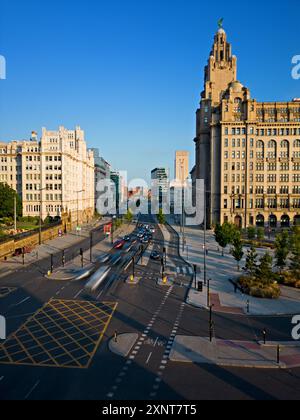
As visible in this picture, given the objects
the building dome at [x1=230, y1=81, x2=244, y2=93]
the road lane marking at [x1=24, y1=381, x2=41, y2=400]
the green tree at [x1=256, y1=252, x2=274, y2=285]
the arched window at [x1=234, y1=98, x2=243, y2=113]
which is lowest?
the road lane marking at [x1=24, y1=381, x2=41, y2=400]

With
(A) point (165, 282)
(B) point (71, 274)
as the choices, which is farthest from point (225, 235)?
(B) point (71, 274)

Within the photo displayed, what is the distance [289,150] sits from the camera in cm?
8831

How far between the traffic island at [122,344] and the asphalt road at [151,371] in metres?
0.42

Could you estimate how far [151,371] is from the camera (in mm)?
17375

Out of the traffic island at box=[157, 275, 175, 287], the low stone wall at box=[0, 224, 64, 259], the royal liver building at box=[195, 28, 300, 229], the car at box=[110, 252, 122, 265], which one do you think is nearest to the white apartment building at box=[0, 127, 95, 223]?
the low stone wall at box=[0, 224, 64, 259]

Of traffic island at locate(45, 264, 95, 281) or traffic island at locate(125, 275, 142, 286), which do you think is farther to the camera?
traffic island at locate(45, 264, 95, 281)

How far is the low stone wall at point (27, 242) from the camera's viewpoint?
161 feet

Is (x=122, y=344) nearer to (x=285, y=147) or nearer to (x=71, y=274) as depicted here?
(x=71, y=274)

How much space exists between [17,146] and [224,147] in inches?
2363

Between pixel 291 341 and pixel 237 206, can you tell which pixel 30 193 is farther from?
pixel 291 341

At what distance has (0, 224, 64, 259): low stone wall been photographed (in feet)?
161

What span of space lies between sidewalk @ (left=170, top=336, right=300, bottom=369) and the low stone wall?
36.6m

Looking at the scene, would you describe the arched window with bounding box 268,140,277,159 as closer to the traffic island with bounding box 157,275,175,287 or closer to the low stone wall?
the low stone wall
